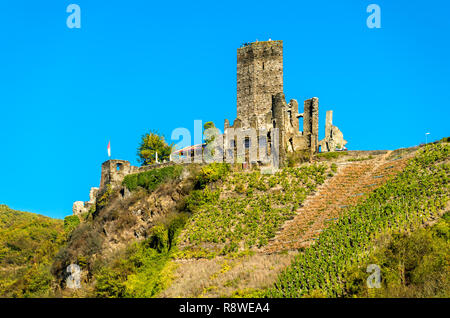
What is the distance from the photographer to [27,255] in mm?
47188

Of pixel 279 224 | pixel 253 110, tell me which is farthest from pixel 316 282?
pixel 253 110

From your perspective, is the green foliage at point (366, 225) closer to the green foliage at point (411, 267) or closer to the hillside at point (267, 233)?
the hillside at point (267, 233)

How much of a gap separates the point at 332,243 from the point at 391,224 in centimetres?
283

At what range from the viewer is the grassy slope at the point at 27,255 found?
31.8 meters

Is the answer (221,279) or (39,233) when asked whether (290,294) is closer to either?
(221,279)

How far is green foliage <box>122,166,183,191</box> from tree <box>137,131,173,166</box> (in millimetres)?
5032

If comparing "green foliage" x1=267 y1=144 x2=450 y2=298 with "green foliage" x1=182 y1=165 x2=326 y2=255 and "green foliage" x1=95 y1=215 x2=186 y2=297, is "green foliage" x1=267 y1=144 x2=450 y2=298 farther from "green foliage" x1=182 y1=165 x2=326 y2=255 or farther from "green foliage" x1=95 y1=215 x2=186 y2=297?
"green foliage" x1=95 y1=215 x2=186 y2=297

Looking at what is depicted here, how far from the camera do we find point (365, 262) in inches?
712

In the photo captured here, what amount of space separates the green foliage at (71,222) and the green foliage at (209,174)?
14.8 metres

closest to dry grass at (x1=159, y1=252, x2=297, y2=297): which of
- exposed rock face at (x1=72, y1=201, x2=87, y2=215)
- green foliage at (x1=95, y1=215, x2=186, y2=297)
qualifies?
green foliage at (x1=95, y1=215, x2=186, y2=297)

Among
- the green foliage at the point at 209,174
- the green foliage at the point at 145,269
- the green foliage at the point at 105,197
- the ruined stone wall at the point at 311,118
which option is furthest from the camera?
the green foliage at the point at 105,197

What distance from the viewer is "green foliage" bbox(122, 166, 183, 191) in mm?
34250

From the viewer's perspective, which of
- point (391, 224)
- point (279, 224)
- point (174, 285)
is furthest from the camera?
point (279, 224)

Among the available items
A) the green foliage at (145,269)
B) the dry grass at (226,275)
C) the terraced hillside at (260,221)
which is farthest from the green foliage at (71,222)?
the dry grass at (226,275)
